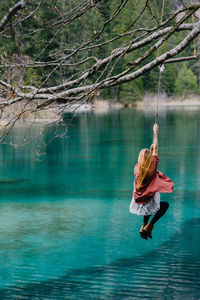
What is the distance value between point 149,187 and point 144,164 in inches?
14.9

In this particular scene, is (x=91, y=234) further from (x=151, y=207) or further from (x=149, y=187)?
(x=149, y=187)

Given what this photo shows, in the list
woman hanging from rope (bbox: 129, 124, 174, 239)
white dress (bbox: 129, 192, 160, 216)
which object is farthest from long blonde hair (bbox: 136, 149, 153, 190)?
white dress (bbox: 129, 192, 160, 216)

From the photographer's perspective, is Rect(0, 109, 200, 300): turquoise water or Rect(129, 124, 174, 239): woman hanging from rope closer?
Rect(129, 124, 174, 239): woman hanging from rope

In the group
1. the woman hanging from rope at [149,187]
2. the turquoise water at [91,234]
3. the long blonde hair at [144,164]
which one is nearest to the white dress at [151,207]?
the woman hanging from rope at [149,187]

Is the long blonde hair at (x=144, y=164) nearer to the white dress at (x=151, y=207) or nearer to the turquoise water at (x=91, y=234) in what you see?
the white dress at (x=151, y=207)

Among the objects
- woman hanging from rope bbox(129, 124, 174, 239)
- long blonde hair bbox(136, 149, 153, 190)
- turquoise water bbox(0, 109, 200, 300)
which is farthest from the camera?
turquoise water bbox(0, 109, 200, 300)

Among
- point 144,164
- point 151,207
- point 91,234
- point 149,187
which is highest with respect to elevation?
point 144,164

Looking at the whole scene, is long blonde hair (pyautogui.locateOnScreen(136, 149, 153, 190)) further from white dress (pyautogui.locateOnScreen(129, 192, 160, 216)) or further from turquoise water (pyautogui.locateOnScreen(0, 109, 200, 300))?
turquoise water (pyautogui.locateOnScreen(0, 109, 200, 300))

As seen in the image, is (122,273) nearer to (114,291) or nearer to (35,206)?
(114,291)

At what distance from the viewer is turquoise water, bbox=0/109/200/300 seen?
25.9ft

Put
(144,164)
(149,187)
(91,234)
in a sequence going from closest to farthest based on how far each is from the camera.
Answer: (144,164) < (149,187) < (91,234)

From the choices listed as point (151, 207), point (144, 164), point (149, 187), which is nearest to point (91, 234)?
point (151, 207)

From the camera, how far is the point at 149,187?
671cm

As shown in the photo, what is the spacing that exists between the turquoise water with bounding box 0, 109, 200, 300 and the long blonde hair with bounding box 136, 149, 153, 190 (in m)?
1.84
